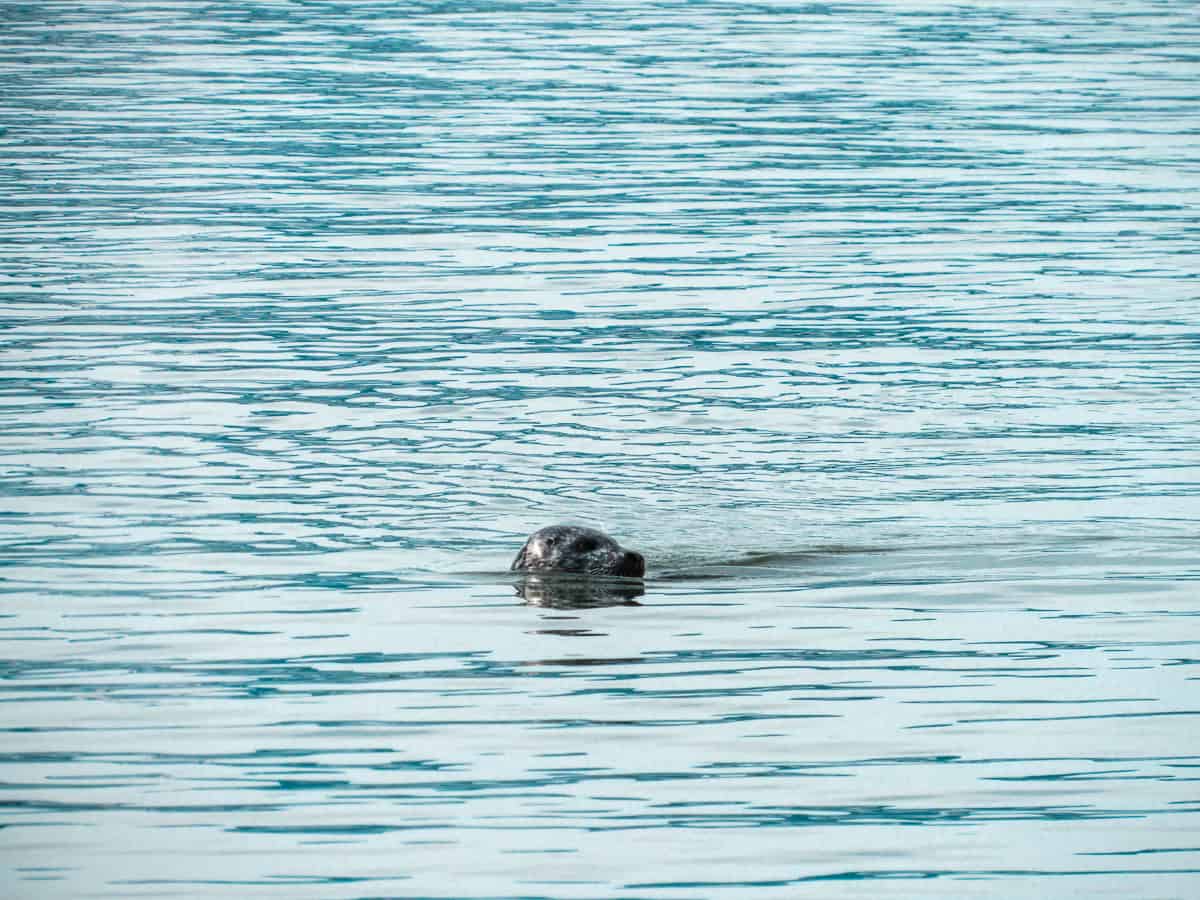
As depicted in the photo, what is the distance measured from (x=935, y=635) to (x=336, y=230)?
15.3 metres

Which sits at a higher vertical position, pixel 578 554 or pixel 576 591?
pixel 578 554

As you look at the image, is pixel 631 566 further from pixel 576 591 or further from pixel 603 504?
pixel 603 504

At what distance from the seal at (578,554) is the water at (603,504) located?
0.24 m

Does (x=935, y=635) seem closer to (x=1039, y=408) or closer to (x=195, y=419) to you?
(x=1039, y=408)

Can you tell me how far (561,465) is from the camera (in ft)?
51.6

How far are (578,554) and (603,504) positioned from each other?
185 centimetres

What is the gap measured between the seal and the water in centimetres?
24

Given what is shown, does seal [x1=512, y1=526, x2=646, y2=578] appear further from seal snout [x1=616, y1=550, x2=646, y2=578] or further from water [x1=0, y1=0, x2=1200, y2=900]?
water [x1=0, y1=0, x2=1200, y2=900]

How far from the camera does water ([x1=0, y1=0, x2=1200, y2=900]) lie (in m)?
9.22

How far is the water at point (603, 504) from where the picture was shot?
9.22 metres

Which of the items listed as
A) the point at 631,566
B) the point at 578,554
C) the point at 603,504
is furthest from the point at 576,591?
the point at 603,504

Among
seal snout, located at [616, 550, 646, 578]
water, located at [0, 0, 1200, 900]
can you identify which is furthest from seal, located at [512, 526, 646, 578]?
water, located at [0, 0, 1200, 900]

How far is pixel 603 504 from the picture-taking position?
14.8m

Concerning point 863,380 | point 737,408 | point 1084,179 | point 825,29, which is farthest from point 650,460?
point 825,29
